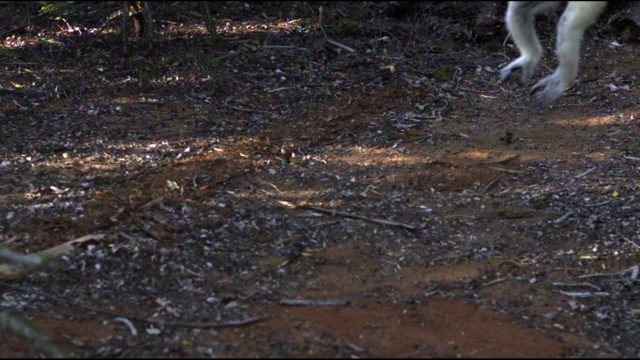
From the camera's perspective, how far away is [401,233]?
608 cm

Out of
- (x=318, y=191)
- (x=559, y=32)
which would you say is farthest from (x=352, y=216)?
(x=559, y=32)

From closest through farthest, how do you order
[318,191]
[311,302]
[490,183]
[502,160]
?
1. [311,302]
2. [318,191]
3. [490,183]
4. [502,160]

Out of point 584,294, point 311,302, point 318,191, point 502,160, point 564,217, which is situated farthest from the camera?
point 502,160

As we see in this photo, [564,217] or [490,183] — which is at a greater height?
[490,183]

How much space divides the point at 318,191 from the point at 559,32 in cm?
265

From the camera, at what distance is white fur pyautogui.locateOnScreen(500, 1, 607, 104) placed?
464cm

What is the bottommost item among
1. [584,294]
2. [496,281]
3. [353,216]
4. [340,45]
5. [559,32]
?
[584,294]

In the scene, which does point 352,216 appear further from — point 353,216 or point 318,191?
point 318,191

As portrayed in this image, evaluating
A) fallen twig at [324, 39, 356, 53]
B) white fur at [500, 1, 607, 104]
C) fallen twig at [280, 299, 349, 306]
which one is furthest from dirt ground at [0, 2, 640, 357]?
white fur at [500, 1, 607, 104]

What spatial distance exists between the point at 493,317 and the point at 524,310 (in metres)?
0.33

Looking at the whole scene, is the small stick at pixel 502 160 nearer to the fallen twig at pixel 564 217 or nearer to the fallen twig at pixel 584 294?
the fallen twig at pixel 564 217

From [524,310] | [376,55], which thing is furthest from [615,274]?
[376,55]

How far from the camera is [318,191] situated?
675 centimetres

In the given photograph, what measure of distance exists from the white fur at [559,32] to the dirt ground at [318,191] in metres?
1.50
